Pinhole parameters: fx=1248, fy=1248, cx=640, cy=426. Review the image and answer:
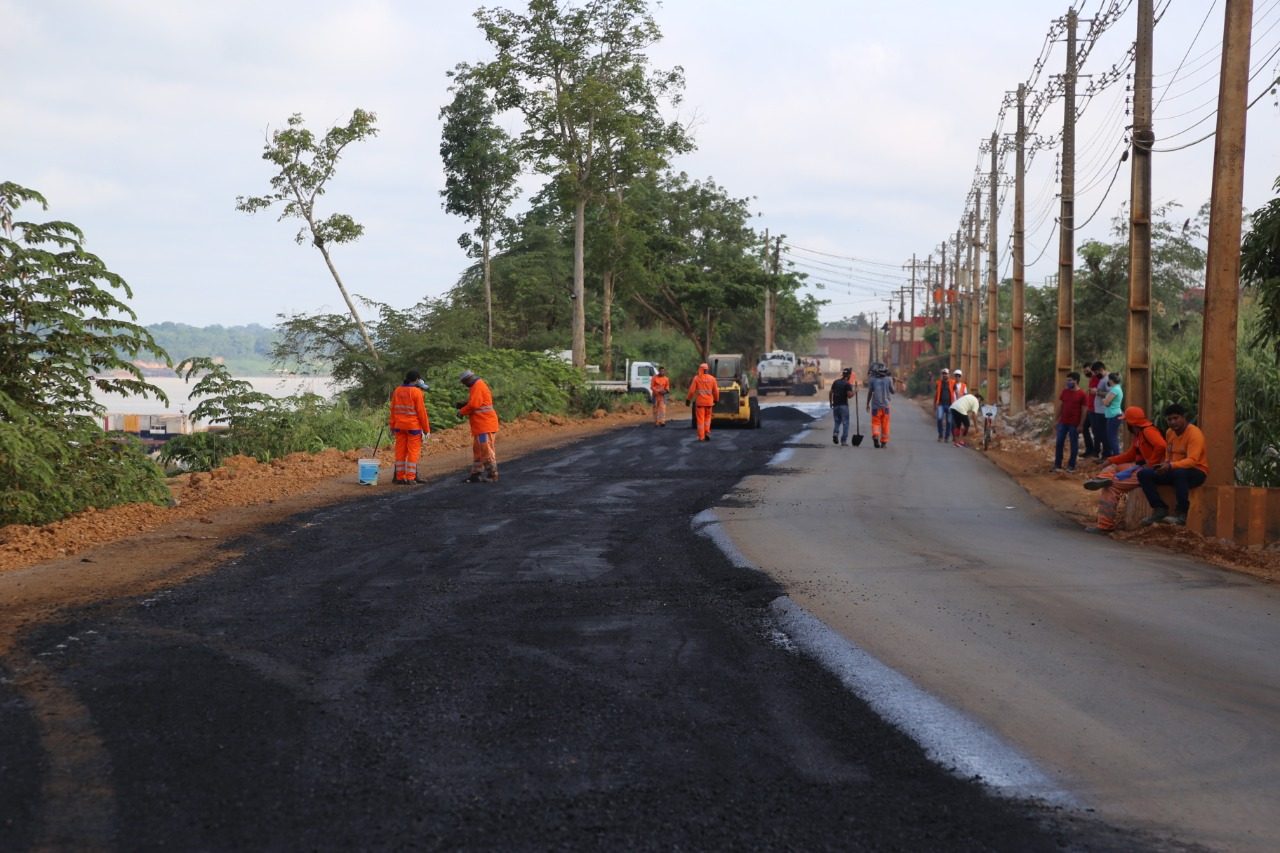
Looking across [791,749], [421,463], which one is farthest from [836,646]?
[421,463]

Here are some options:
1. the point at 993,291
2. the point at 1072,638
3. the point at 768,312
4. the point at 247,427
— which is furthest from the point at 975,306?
the point at 1072,638

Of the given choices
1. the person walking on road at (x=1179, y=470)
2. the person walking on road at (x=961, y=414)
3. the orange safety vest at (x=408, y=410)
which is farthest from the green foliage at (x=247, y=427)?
the person walking on road at (x=1179, y=470)

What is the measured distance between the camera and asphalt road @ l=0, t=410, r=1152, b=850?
15.4 ft

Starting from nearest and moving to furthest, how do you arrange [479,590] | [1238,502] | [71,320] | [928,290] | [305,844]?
[305,844], [479,590], [1238,502], [71,320], [928,290]

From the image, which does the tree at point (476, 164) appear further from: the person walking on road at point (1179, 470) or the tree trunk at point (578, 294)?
the person walking on road at point (1179, 470)

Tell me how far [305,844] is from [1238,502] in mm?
11875

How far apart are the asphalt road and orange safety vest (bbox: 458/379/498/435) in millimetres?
7704

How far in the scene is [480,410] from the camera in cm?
1855

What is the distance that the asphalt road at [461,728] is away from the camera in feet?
15.4

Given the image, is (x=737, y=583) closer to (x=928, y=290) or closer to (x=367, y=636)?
(x=367, y=636)

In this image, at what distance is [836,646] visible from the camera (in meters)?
7.95

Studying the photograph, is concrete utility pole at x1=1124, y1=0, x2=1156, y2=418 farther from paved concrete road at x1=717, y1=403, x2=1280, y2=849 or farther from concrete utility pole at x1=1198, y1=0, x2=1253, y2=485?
concrete utility pole at x1=1198, y1=0, x2=1253, y2=485

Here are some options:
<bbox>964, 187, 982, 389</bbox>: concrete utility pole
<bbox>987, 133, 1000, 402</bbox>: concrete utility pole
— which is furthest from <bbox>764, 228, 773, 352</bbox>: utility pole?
<bbox>987, 133, 1000, 402</bbox>: concrete utility pole

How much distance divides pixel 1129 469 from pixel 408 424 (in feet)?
33.2
